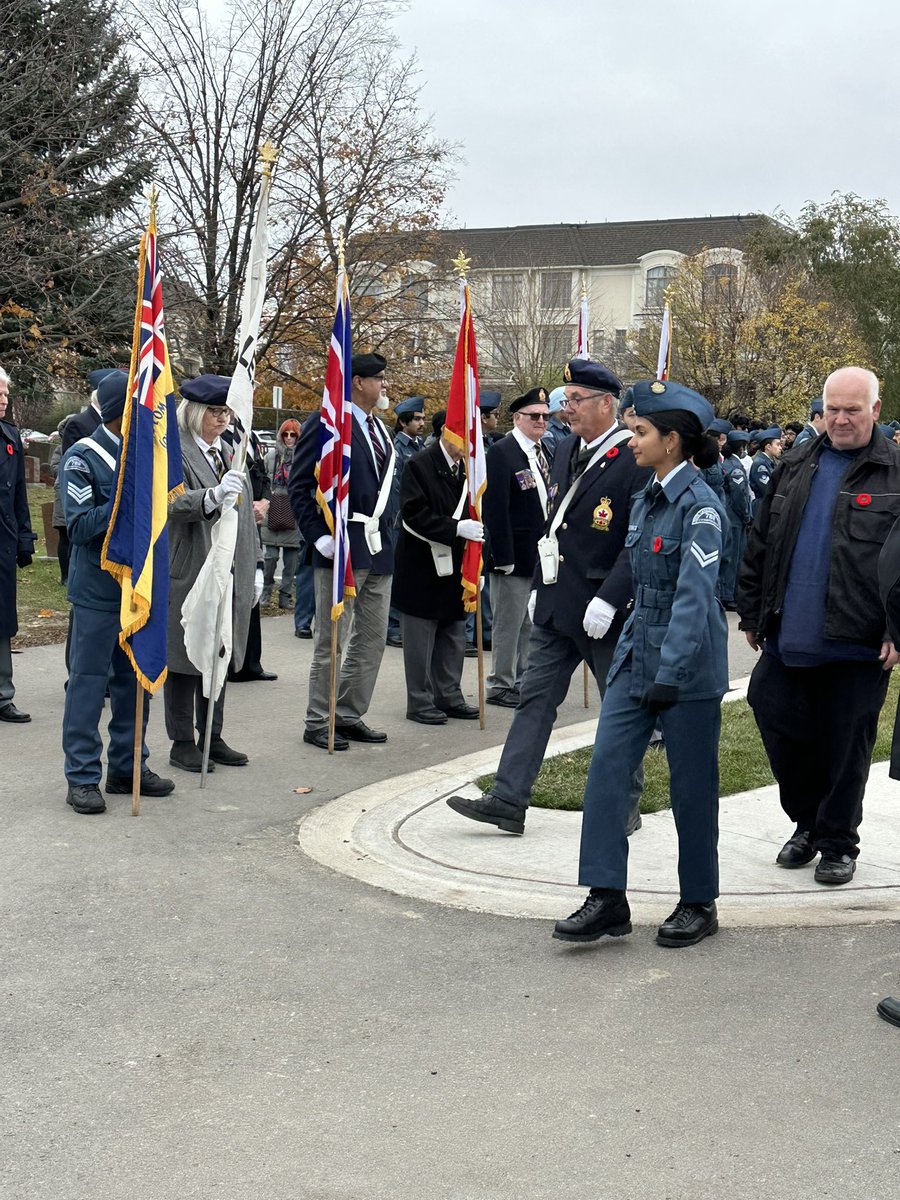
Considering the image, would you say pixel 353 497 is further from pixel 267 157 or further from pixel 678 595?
pixel 678 595

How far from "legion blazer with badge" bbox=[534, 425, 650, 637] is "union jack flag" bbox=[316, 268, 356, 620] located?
205 centimetres

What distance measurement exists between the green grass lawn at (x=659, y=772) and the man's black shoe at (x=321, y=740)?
4.13 ft

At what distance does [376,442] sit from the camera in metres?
8.68

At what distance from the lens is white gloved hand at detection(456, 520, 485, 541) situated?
30.1 feet

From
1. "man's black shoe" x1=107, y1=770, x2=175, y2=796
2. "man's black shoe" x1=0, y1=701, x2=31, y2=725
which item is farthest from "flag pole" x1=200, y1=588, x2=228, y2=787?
"man's black shoe" x1=0, y1=701, x2=31, y2=725

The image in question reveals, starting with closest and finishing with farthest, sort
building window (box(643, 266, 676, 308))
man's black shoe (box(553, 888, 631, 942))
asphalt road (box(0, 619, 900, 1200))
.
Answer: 1. asphalt road (box(0, 619, 900, 1200))
2. man's black shoe (box(553, 888, 631, 942))
3. building window (box(643, 266, 676, 308))

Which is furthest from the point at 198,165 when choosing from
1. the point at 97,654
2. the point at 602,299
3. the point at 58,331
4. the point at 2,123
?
the point at 602,299

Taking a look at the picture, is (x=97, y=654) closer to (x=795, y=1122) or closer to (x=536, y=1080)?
(x=536, y=1080)

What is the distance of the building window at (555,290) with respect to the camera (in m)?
53.9

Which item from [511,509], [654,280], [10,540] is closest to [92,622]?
[10,540]

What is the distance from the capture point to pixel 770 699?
589cm

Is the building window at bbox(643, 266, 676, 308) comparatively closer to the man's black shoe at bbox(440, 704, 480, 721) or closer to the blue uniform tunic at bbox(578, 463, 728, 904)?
the man's black shoe at bbox(440, 704, 480, 721)

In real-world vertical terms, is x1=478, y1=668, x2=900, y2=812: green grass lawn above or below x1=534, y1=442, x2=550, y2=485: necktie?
below

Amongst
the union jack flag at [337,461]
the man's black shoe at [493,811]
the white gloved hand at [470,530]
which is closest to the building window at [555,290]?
the white gloved hand at [470,530]
